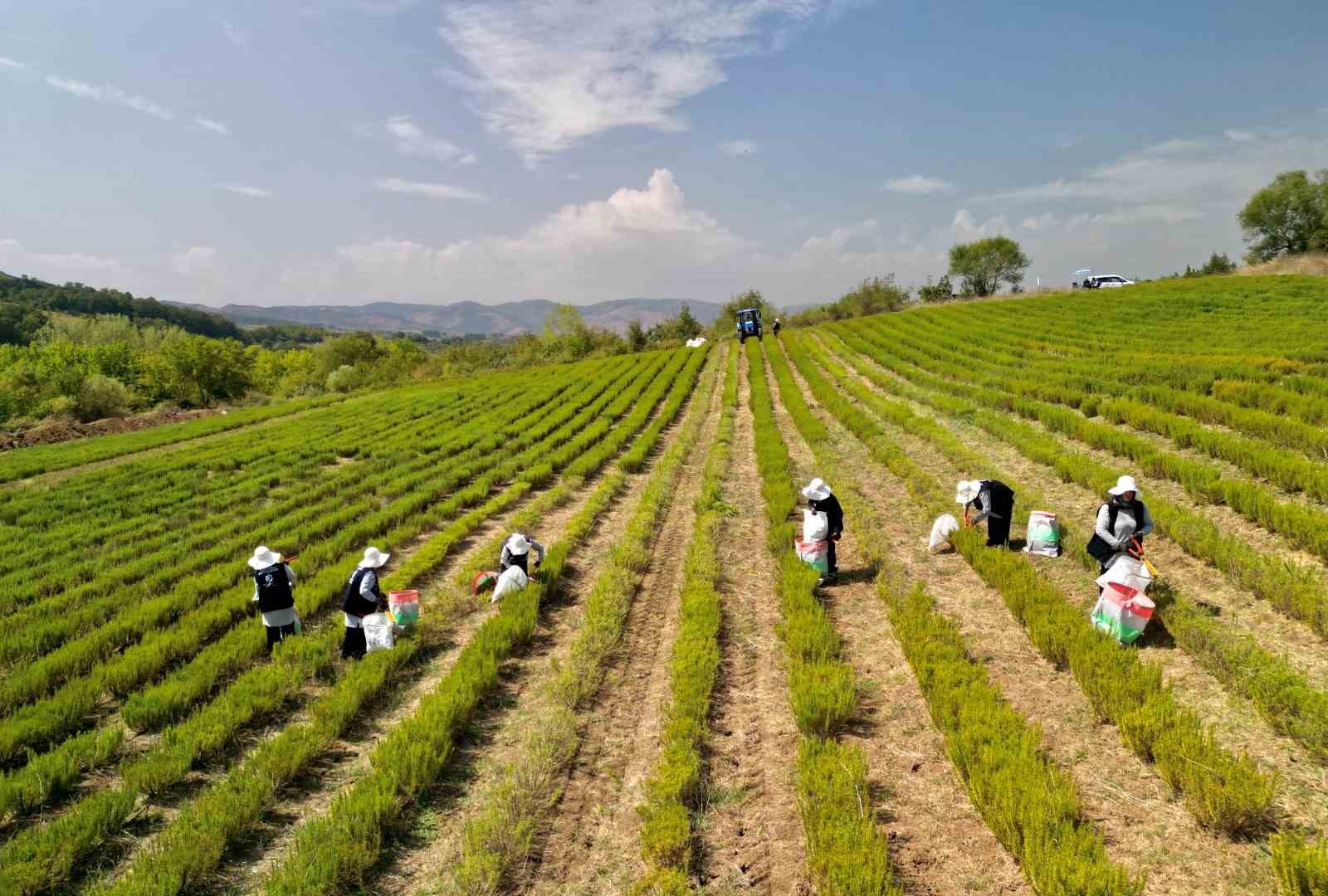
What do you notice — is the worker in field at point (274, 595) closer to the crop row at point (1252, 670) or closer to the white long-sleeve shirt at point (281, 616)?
the white long-sleeve shirt at point (281, 616)

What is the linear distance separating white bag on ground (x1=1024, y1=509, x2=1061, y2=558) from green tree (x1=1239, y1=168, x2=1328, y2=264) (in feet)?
206

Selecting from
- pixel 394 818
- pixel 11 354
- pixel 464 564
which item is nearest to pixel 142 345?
pixel 11 354

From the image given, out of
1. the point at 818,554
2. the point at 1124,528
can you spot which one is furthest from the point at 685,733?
the point at 1124,528

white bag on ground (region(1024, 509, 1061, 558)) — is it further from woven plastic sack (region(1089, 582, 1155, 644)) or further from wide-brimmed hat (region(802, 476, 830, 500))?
wide-brimmed hat (region(802, 476, 830, 500))

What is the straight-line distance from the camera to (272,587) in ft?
23.5

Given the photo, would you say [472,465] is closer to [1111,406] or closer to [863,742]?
[863,742]

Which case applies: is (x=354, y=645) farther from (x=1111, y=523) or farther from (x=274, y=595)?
(x=1111, y=523)

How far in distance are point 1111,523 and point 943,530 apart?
223cm

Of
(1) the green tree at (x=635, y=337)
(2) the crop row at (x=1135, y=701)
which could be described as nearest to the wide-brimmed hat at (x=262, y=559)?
(2) the crop row at (x=1135, y=701)

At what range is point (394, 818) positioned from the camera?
4492mm

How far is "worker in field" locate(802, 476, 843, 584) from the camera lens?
26.9 feet

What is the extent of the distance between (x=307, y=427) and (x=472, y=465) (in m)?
13.2

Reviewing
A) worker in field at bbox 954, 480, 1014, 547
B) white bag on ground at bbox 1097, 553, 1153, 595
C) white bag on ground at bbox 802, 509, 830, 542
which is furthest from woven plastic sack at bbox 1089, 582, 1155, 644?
white bag on ground at bbox 802, 509, 830, 542

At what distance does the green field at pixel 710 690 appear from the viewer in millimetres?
4031
